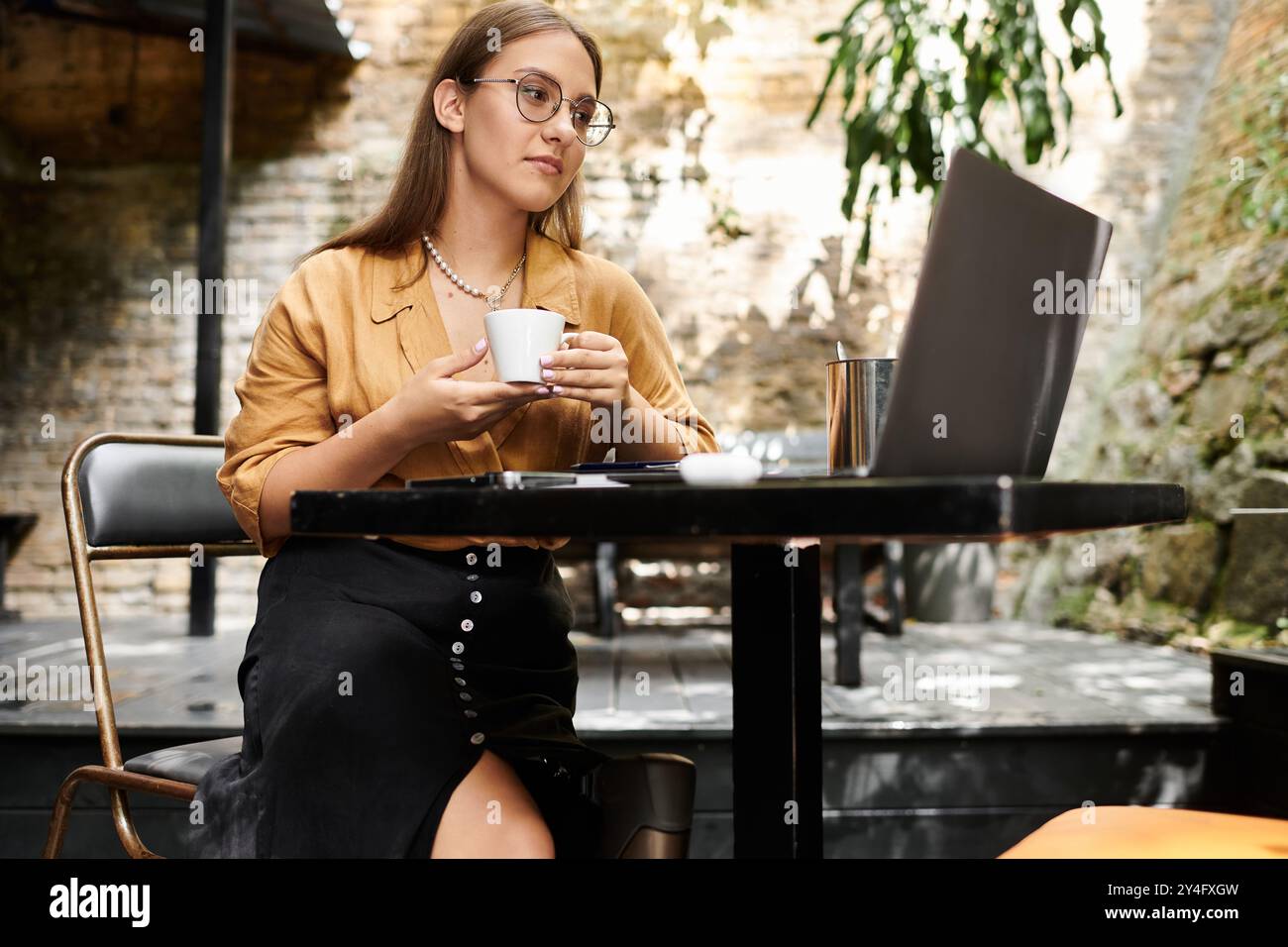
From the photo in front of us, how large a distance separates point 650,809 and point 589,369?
42 centimetres

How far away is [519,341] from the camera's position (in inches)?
34.1

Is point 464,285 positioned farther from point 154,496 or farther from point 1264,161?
point 1264,161

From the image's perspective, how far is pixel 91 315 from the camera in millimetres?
4664

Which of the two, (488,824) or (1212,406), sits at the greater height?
(1212,406)

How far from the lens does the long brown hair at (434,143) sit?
1194mm

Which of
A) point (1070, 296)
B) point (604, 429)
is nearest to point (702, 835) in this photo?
point (604, 429)

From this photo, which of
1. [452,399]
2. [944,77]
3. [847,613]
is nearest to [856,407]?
[452,399]

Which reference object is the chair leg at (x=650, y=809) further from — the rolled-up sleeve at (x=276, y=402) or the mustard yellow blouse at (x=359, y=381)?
the rolled-up sleeve at (x=276, y=402)

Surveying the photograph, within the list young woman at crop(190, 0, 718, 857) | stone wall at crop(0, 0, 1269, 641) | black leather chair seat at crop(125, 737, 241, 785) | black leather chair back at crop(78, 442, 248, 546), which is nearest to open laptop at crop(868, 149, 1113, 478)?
young woman at crop(190, 0, 718, 857)

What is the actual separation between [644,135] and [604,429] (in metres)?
3.79

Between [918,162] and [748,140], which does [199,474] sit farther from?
[748,140]

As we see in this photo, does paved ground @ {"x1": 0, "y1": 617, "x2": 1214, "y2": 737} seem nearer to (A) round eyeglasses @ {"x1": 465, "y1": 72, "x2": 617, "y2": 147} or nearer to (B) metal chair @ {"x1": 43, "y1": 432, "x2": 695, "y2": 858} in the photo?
(B) metal chair @ {"x1": 43, "y1": 432, "x2": 695, "y2": 858}

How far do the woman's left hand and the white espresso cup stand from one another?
0.01m

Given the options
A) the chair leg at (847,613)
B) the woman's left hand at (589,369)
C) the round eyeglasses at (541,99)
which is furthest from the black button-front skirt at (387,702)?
the chair leg at (847,613)
